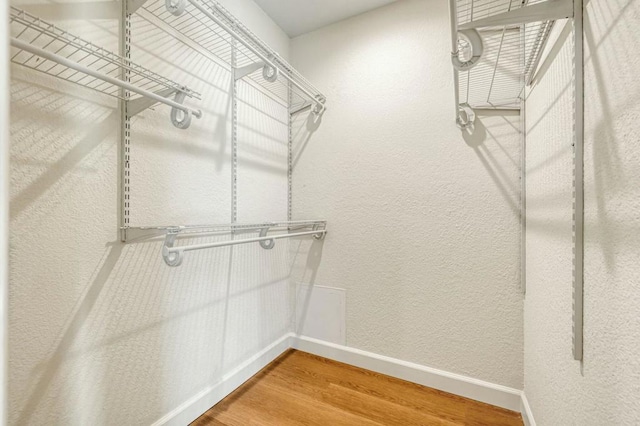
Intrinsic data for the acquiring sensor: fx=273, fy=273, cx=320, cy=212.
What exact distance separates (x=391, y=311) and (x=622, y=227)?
1.18 metres

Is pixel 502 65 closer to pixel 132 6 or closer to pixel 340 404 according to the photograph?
pixel 132 6

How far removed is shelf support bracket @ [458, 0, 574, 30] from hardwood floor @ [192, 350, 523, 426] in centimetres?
150

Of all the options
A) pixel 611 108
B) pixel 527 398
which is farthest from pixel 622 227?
pixel 527 398

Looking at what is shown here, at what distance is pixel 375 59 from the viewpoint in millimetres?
1621

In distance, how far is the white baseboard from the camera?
A: 47.8 inches

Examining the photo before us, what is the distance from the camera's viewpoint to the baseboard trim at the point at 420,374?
131 centimetres

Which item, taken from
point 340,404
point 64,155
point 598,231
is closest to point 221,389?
point 340,404

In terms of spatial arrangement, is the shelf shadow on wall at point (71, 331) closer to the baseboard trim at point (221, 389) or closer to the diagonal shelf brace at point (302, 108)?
the baseboard trim at point (221, 389)

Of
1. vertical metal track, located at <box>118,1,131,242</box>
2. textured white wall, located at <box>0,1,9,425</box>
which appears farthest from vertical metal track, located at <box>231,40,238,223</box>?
textured white wall, located at <box>0,1,9,425</box>

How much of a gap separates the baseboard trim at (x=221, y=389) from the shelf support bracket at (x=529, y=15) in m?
1.69

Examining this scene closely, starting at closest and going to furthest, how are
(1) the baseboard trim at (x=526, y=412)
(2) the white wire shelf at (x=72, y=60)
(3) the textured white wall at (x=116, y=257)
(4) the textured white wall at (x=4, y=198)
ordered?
(4) the textured white wall at (x=4, y=198)
(2) the white wire shelf at (x=72, y=60)
(3) the textured white wall at (x=116, y=257)
(1) the baseboard trim at (x=526, y=412)

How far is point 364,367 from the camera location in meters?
1.63

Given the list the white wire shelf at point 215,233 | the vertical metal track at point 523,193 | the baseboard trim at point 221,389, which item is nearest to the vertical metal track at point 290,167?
the white wire shelf at point 215,233

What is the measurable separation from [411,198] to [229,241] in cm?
99
